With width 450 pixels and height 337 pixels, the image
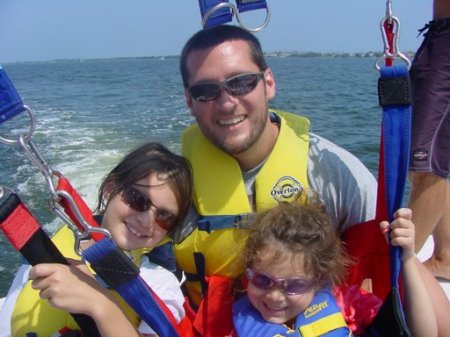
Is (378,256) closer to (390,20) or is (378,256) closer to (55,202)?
(390,20)

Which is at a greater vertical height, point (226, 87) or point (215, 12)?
point (215, 12)

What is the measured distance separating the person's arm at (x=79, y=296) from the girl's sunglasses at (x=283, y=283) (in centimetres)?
49

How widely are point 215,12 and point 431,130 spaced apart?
1.33 m

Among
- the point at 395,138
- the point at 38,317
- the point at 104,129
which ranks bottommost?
the point at 104,129

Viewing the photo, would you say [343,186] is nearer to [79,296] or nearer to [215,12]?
[215,12]

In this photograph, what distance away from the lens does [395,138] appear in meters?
1.72

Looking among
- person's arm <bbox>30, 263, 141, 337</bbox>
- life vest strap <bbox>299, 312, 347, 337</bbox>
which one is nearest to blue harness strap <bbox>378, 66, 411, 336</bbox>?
life vest strap <bbox>299, 312, 347, 337</bbox>

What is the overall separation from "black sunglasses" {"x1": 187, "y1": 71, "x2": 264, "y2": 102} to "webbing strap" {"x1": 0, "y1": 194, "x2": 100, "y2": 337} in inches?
36.1

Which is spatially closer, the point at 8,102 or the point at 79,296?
the point at 8,102

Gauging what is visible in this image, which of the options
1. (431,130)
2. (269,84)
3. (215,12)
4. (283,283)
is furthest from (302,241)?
(431,130)

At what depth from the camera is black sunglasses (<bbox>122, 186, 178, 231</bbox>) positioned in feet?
6.27

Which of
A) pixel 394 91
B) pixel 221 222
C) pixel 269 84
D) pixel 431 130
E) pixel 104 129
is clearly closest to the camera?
pixel 394 91

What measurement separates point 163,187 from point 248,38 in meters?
0.79

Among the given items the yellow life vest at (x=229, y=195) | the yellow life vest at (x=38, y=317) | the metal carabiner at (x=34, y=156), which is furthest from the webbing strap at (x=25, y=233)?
the yellow life vest at (x=229, y=195)
